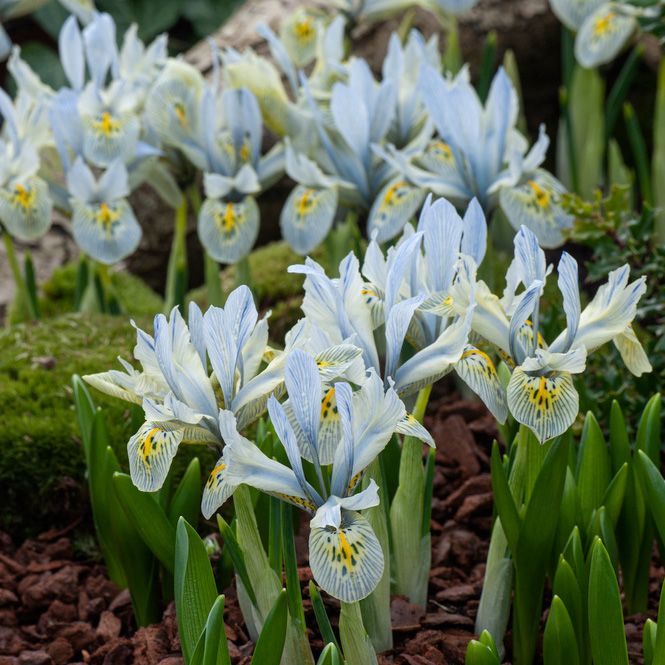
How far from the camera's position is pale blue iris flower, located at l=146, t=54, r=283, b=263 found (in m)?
3.03

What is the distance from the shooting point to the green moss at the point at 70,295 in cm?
395

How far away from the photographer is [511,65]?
404 centimetres

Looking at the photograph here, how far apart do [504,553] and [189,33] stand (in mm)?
5782

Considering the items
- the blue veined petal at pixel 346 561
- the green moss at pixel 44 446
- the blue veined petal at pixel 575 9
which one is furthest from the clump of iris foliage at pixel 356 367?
the blue veined petal at pixel 575 9

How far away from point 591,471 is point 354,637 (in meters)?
0.57

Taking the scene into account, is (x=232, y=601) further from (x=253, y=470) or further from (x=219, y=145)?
(x=219, y=145)

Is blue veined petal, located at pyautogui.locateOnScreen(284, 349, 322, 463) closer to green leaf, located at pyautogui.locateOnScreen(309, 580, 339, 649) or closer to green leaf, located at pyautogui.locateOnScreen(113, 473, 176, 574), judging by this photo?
green leaf, located at pyautogui.locateOnScreen(309, 580, 339, 649)

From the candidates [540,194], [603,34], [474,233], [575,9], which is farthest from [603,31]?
[474,233]

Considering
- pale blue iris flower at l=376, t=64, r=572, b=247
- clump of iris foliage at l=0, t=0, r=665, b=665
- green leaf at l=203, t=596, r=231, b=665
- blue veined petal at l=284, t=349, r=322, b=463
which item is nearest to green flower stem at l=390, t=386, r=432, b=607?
clump of iris foliage at l=0, t=0, r=665, b=665

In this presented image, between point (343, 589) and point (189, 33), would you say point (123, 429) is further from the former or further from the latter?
point (189, 33)

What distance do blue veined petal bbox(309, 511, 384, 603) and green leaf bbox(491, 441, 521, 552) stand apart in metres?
0.38

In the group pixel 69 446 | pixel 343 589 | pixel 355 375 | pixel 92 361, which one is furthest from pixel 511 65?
pixel 343 589

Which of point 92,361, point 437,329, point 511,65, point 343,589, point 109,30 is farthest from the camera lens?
point 511,65

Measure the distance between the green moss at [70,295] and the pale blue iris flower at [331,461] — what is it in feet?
8.03
